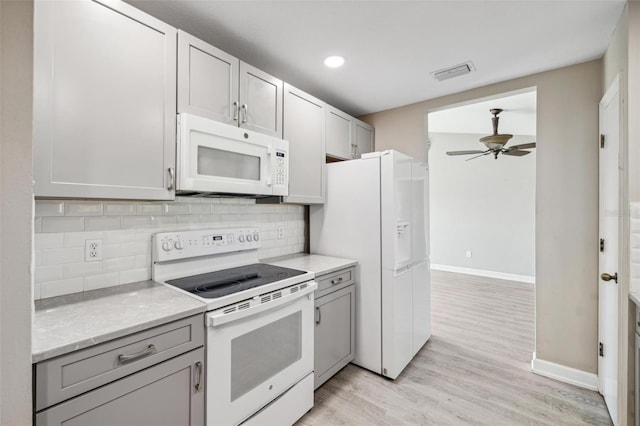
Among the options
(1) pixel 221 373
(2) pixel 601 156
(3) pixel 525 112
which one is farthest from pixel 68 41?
(3) pixel 525 112

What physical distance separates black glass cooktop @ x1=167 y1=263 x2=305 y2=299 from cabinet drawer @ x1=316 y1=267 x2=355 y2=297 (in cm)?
22

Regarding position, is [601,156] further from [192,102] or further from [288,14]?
[192,102]

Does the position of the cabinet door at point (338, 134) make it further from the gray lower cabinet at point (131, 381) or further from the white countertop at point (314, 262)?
the gray lower cabinet at point (131, 381)

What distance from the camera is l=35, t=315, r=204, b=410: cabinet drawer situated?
36.7 inches

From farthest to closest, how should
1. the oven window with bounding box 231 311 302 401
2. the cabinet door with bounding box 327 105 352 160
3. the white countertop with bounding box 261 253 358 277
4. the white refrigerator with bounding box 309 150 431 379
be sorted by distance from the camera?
1. the cabinet door with bounding box 327 105 352 160
2. the white refrigerator with bounding box 309 150 431 379
3. the white countertop with bounding box 261 253 358 277
4. the oven window with bounding box 231 311 302 401

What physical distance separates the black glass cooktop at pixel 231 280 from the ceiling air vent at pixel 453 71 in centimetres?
195

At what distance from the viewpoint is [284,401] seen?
5.70 feet

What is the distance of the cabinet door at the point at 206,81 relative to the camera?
64.4 inches

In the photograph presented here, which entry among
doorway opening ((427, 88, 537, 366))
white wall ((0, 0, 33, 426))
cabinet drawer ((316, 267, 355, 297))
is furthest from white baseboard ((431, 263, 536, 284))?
white wall ((0, 0, 33, 426))

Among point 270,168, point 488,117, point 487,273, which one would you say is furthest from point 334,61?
point 487,273

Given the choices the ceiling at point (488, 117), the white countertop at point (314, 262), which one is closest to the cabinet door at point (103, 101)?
the white countertop at point (314, 262)

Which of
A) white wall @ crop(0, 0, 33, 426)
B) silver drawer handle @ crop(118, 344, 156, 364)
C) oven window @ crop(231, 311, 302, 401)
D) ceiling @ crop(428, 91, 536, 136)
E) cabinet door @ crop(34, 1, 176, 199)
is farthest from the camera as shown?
ceiling @ crop(428, 91, 536, 136)

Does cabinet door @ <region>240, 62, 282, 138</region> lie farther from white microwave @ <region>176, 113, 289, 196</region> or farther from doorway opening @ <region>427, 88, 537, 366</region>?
doorway opening @ <region>427, 88, 537, 366</region>

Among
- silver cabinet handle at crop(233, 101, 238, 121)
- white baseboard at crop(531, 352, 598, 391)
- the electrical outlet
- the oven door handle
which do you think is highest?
silver cabinet handle at crop(233, 101, 238, 121)
